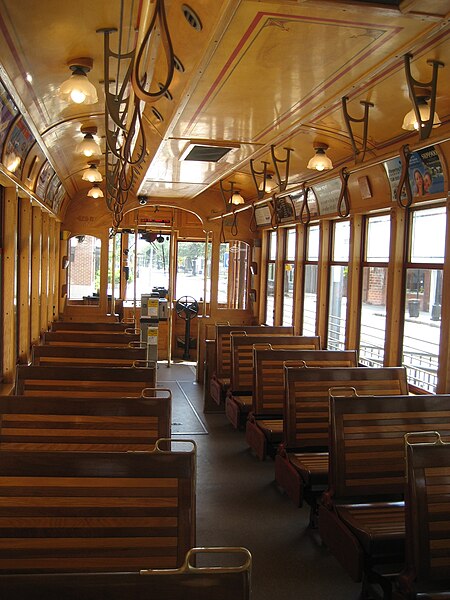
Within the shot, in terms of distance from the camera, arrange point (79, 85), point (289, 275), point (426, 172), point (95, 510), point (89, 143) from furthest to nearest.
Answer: point (289, 275), point (89, 143), point (426, 172), point (79, 85), point (95, 510)

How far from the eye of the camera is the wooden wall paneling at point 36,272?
688 centimetres

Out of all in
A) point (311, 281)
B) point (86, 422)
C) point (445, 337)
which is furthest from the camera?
point (311, 281)

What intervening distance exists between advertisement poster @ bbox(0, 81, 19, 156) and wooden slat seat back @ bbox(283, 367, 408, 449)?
2.66m

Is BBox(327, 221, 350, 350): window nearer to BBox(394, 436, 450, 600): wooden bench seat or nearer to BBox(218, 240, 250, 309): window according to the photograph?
BBox(218, 240, 250, 309): window

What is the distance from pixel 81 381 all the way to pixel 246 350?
2.51 m

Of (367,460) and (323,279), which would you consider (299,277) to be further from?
(367,460)

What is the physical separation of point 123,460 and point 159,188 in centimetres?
702

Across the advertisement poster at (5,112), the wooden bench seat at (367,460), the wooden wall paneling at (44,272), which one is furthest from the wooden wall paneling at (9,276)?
the wooden bench seat at (367,460)

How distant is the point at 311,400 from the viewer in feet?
13.8

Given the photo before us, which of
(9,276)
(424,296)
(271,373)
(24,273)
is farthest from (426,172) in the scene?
(24,273)

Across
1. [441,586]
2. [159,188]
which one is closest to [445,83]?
[441,586]

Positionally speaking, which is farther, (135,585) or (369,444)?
(369,444)

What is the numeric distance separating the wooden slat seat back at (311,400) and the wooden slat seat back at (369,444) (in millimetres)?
883

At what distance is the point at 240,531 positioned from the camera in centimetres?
394
